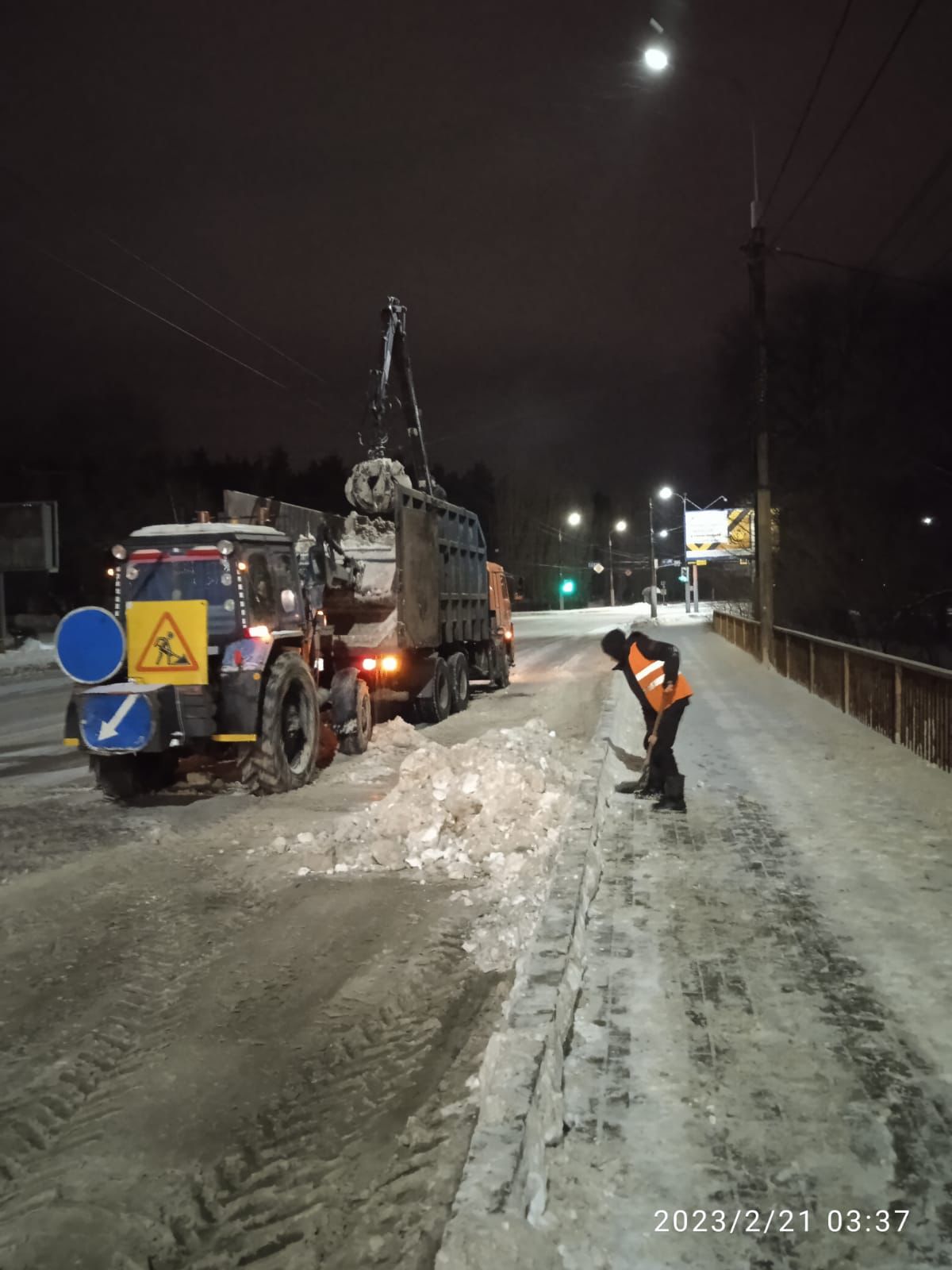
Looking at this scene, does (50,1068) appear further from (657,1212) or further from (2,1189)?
(657,1212)

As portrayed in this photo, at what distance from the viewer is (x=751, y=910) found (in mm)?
6188

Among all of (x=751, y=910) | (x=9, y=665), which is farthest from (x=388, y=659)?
(x=9, y=665)

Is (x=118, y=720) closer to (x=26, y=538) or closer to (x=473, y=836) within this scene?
(x=473, y=836)

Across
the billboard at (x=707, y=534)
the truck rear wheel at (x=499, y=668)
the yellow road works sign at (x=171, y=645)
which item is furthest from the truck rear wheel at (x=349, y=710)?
the billboard at (x=707, y=534)

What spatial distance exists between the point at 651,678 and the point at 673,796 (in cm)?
A: 105

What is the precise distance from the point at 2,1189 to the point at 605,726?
10.1 m

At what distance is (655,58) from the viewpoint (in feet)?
41.9

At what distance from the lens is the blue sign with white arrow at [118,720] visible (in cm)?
903

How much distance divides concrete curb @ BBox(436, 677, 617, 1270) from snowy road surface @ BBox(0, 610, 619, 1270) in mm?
185

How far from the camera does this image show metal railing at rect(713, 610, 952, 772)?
1046 centimetres

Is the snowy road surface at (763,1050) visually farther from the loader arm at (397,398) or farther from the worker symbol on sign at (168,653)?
the loader arm at (397,398)

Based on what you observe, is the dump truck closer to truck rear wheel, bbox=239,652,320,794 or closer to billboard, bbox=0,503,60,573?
truck rear wheel, bbox=239,652,320,794
